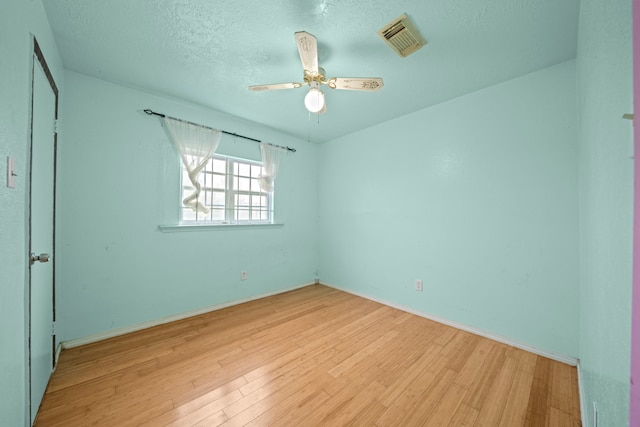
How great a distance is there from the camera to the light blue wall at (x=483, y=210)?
6.03 ft

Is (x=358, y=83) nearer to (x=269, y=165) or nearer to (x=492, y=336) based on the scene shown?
(x=269, y=165)

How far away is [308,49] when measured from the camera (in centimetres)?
141

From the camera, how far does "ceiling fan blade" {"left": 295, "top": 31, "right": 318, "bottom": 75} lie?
4.27 ft

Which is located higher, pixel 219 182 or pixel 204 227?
pixel 219 182

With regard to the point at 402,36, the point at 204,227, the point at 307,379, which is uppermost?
the point at 402,36

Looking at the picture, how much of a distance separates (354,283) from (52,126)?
3.39 m

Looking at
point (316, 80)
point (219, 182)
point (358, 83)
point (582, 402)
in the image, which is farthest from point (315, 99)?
point (582, 402)

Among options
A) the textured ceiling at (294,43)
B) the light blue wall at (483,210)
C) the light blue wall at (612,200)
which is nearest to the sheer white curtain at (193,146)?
the textured ceiling at (294,43)

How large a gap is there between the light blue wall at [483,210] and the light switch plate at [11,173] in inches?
116

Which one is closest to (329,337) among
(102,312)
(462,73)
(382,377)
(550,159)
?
Answer: (382,377)

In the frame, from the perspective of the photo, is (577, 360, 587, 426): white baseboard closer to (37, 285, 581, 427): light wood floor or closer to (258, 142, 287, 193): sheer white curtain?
(37, 285, 581, 427): light wood floor

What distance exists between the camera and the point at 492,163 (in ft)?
7.11

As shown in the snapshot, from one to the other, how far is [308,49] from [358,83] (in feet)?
1.50

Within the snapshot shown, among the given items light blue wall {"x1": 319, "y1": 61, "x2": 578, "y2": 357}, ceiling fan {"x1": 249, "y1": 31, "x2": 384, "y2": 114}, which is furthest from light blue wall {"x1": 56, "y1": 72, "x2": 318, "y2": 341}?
light blue wall {"x1": 319, "y1": 61, "x2": 578, "y2": 357}
